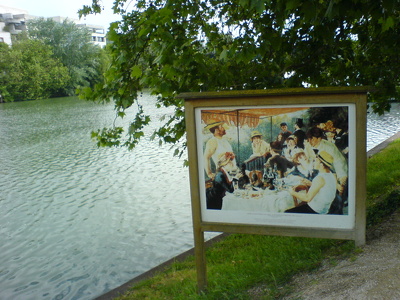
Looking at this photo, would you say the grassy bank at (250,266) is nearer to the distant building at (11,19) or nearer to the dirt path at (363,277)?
the dirt path at (363,277)

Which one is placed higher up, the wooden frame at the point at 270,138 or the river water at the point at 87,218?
the wooden frame at the point at 270,138

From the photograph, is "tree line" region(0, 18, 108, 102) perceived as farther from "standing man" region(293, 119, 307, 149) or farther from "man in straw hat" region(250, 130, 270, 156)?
"standing man" region(293, 119, 307, 149)

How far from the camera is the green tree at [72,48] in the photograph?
7119cm

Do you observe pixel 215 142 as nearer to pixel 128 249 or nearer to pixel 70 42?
pixel 128 249

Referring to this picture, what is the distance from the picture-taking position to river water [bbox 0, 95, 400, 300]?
7129 mm

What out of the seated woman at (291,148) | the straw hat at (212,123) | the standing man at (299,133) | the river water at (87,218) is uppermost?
the straw hat at (212,123)

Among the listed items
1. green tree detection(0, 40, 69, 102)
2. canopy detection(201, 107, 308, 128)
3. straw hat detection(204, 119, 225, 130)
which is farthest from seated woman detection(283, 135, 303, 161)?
green tree detection(0, 40, 69, 102)

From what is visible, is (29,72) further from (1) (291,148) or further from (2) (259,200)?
(1) (291,148)

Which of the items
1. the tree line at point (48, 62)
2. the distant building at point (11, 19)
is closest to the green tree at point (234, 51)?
the tree line at point (48, 62)

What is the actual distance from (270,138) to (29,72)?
2794 inches

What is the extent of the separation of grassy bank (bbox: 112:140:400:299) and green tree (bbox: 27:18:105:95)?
68.1 metres

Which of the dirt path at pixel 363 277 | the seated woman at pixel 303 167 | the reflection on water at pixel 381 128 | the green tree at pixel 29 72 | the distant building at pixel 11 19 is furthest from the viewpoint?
the distant building at pixel 11 19

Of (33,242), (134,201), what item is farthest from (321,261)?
(134,201)

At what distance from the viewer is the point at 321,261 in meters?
4.18
